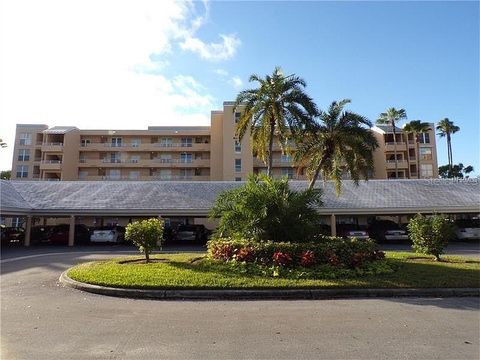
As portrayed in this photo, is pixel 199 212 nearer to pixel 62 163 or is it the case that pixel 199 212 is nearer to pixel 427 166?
pixel 62 163

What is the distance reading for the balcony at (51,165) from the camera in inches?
2344

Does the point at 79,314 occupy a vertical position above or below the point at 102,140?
below

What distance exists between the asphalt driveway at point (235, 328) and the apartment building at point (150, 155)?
49.7 m

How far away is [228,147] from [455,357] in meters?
52.1

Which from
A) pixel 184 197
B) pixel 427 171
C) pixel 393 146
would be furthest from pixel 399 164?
pixel 184 197

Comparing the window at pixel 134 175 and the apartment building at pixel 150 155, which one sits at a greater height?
the apartment building at pixel 150 155

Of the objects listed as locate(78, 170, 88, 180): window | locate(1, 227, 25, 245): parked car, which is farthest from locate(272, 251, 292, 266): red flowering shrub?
locate(78, 170, 88, 180): window

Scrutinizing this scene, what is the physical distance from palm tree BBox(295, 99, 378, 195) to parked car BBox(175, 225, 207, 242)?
29.9 feet

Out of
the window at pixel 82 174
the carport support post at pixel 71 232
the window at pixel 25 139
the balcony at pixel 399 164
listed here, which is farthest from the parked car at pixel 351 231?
the window at pixel 25 139

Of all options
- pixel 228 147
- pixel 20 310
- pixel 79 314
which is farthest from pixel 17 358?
pixel 228 147

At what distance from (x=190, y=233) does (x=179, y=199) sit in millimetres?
2431

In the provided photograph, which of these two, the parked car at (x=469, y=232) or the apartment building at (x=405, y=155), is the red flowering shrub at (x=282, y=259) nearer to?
the parked car at (x=469, y=232)

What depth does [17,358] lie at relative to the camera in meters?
5.52

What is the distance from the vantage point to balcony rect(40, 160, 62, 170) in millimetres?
59531
